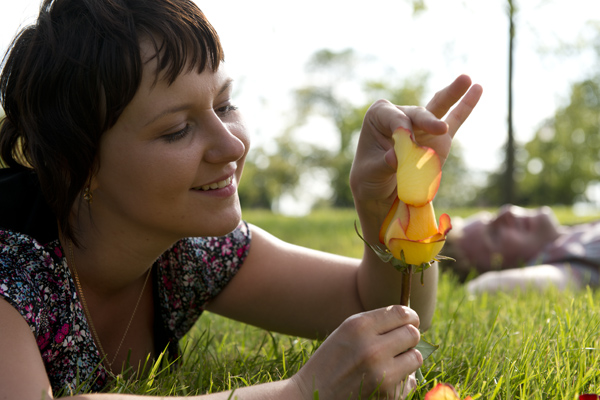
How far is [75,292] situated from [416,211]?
113 cm

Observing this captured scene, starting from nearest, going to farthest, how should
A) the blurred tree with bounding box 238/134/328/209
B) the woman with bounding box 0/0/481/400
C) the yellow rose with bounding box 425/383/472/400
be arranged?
1. the yellow rose with bounding box 425/383/472/400
2. the woman with bounding box 0/0/481/400
3. the blurred tree with bounding box 238/134/328/209

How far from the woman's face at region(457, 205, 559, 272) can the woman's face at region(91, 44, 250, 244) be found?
131 inches

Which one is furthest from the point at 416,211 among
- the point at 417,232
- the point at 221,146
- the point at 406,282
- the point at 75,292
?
the point at 75,292

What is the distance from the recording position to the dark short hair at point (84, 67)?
153 centimetres

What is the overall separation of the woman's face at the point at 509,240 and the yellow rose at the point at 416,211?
360cm

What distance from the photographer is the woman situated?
1.29m

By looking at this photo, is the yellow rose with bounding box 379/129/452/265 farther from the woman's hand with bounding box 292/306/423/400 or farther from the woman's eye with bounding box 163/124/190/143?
the woman's eye with bounding box 163/124/190/143

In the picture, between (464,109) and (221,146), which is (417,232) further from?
(221,146)

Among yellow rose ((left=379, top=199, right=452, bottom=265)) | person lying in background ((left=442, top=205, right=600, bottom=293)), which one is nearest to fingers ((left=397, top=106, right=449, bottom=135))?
yellow rose ((left=379, top=199, right=452, bottom=265))

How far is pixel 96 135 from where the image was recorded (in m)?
1.58

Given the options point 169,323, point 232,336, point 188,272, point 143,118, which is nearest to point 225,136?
point 143,118

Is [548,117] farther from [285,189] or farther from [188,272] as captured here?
[188,272]

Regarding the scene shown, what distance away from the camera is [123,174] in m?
1.56

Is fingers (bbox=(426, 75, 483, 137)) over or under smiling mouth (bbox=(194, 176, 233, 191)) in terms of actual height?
over
